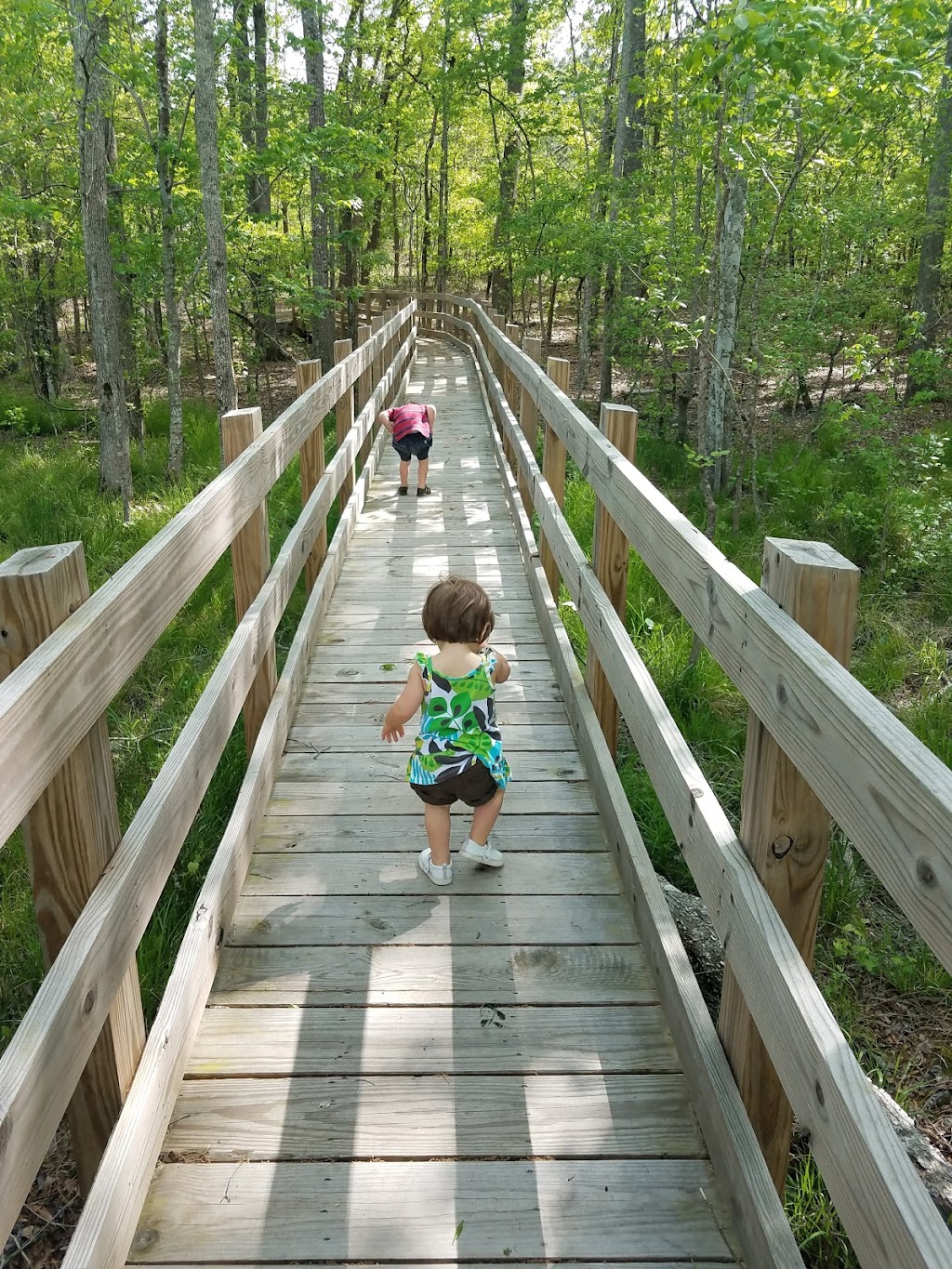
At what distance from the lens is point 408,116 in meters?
24.5

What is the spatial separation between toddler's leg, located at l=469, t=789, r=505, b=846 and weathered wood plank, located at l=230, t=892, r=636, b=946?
19 centimetres

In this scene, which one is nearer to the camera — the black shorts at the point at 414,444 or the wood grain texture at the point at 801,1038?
the wood grain texture at the point at 801,1038

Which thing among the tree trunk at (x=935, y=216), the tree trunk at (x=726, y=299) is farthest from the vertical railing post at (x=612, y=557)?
the tree trunk at (x=935, y=216)

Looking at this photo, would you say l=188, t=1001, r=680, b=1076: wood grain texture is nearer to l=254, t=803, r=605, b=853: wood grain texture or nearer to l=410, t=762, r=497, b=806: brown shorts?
l=410, t=762, r=497, b=806: brown shorts

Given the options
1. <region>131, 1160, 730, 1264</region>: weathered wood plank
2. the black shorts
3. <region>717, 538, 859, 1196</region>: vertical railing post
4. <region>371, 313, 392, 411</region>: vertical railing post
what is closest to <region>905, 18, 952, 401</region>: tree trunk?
the black shorts

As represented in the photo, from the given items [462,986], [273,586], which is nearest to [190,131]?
[273,586]

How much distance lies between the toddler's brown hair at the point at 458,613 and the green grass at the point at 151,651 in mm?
1366

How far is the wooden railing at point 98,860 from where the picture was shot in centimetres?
144

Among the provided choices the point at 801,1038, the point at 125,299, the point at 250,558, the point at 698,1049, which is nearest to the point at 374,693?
the point at 250,558

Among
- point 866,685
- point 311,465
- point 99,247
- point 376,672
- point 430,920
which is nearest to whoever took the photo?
point 430,920

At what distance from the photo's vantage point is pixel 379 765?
3.97m

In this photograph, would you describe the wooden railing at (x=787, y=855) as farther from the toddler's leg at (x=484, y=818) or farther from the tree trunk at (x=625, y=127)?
the tree trunk at (x=625, y=127)

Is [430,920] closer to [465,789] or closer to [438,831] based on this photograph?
[438,831]

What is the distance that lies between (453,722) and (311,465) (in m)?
2.82
